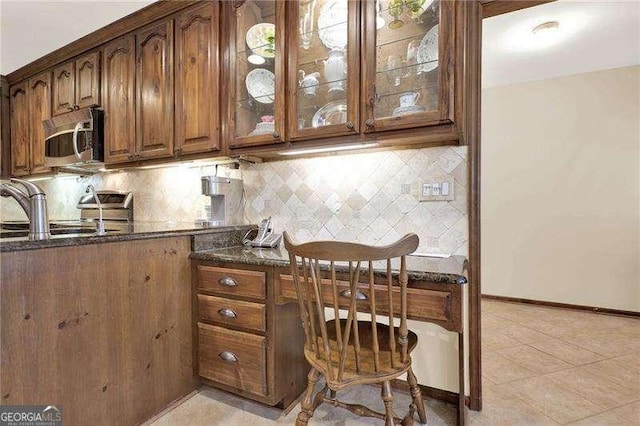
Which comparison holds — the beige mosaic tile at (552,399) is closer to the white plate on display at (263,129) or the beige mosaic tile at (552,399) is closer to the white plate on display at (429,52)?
the white plate on display at (429,52)

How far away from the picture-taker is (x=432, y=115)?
4.57 ft

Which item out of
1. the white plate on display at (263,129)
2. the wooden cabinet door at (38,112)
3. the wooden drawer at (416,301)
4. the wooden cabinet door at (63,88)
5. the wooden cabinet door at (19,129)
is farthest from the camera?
the wooden cabinet door at (19,129)

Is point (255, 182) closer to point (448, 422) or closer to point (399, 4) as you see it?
point (399, 4)

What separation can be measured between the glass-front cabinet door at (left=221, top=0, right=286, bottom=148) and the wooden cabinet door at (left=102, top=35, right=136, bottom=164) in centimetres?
87

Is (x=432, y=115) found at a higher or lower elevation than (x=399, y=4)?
lower

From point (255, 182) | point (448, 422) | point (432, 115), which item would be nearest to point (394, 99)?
point (432, 115)

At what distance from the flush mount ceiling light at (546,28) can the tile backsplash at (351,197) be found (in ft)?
5.33

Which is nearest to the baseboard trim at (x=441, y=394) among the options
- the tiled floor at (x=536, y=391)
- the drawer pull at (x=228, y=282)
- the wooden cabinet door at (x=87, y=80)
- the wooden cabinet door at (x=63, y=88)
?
the tiled floor at (x=536, y=391)

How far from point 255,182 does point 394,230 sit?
1036 mm

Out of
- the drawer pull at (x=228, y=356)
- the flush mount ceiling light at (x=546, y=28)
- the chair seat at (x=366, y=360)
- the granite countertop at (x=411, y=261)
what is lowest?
the drawer pull at (x=228, y=356)

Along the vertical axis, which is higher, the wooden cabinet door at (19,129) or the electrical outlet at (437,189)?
the wooden cabinet door at (19,129)

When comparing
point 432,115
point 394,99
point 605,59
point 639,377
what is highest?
point 605,59

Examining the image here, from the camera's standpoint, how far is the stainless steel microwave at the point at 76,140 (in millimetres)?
2406

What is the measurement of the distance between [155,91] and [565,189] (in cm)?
394
